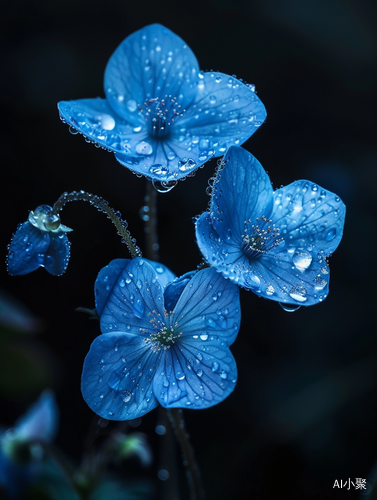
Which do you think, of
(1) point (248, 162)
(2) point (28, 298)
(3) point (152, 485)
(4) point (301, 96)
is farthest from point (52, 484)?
(4) point (301, 96)

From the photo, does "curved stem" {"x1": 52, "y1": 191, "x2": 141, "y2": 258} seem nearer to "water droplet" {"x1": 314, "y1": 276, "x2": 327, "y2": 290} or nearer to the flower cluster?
the flower cluster

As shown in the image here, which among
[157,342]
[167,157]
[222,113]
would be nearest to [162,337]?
[157,342]

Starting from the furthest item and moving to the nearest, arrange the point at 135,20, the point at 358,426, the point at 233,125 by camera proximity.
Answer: the point at 135,20, the point at 358,426, the point at 233,125

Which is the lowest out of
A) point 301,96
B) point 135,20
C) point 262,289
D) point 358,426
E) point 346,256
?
point 358,426

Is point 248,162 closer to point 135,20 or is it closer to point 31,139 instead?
point 31,139

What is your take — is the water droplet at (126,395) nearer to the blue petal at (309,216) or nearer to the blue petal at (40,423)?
the blue petal at (309,216)

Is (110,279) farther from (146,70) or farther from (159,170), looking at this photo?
(146,70)

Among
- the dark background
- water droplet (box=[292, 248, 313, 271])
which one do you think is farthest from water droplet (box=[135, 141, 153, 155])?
the dark background
